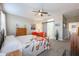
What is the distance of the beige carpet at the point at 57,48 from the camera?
1.62m

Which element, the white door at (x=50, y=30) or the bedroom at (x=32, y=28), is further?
the white door at (x=50, y=30)

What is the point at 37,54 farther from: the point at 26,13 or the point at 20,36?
the point at 26,13

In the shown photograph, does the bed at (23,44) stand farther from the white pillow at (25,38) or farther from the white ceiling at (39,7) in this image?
the white ceiling at (39,7)

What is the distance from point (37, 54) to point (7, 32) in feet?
2.04

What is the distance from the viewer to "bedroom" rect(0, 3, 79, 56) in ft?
5.18

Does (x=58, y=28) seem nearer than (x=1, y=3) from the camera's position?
No

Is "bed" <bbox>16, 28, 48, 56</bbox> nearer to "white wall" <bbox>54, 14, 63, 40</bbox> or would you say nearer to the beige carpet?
the beige carpet

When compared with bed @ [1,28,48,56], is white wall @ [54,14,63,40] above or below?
above

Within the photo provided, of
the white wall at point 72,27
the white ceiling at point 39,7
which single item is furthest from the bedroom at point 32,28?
the white wall at point 72,27

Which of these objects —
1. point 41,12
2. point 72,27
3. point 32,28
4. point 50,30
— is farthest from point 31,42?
point 72,27

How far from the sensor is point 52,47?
1.65m

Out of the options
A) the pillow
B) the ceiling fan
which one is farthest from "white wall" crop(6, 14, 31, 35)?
the ceiling fan

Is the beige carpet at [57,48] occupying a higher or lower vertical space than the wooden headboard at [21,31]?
lower

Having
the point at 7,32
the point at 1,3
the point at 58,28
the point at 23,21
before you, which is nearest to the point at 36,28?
the point at 23,21
